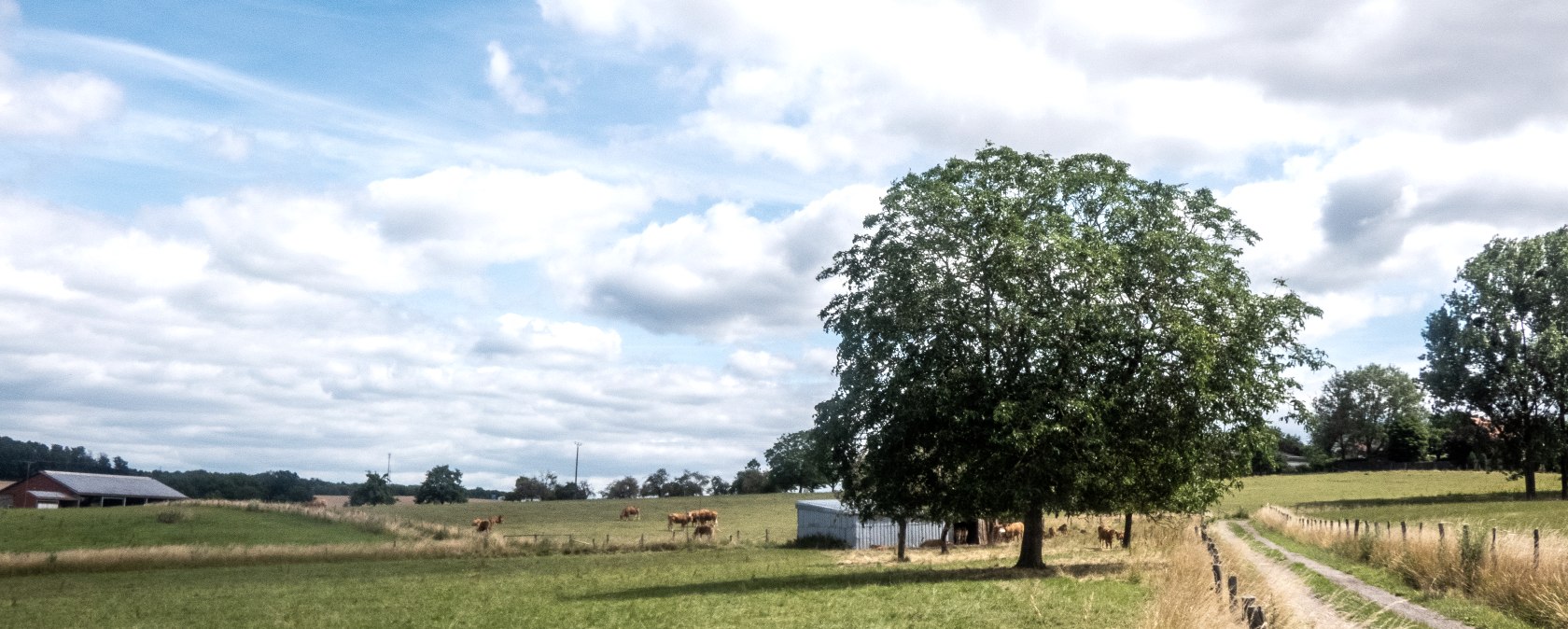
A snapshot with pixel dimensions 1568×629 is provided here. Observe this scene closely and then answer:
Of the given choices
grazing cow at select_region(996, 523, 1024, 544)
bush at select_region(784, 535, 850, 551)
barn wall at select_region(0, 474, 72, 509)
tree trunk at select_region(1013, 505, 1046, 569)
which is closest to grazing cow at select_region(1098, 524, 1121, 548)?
grazing cow at select_region(996, 523, 1024, 544)

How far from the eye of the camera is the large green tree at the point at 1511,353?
75125mm

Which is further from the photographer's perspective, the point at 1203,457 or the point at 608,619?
the point at 1203,457

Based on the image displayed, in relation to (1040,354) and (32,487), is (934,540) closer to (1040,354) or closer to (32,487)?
(1040,354)

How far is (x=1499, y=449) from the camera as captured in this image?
78.1 metres

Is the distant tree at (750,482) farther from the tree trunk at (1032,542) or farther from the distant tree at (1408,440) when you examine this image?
the tree trunk at (1032,542)

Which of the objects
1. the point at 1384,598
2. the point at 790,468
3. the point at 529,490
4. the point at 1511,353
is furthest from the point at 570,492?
the point at 1384,598

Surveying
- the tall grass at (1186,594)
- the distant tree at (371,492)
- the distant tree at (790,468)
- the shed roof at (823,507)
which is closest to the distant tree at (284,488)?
the distant tree at (371,492)

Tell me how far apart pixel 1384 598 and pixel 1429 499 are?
64445 millimetres

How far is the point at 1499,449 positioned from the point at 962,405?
61.1 meters

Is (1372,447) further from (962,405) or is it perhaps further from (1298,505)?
(962,405)

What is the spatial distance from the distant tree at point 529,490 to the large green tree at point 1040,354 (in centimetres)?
14248

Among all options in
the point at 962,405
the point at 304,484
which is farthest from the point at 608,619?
the point at 304,484

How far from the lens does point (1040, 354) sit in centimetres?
3531

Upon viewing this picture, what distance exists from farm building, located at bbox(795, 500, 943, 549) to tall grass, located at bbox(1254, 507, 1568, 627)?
31.6 m
